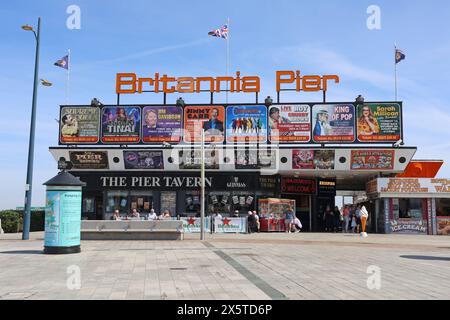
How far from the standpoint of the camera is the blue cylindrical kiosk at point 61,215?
15.6 meters

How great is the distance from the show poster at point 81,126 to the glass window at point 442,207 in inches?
988

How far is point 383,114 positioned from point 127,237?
21.3m

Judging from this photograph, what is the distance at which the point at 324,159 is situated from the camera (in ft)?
111

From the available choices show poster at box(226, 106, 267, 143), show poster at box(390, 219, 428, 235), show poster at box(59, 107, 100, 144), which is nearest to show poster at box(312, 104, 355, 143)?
show poster at box(226, 106, 267, 143)

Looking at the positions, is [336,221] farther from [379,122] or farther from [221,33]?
[221,33]

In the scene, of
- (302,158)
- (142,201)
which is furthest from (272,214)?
(142,201)

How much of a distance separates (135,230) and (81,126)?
51.7 feet

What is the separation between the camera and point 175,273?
37.8ft

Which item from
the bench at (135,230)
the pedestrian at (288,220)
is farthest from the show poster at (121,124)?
the bench at (135,230)

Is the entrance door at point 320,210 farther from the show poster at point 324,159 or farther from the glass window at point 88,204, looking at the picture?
the glass window at point 88,204

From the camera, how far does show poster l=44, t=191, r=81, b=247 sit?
51.3 feet

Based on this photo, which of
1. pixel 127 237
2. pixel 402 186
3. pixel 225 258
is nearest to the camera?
pixel 225 258

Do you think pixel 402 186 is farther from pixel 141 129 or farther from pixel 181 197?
pixel 141 129
